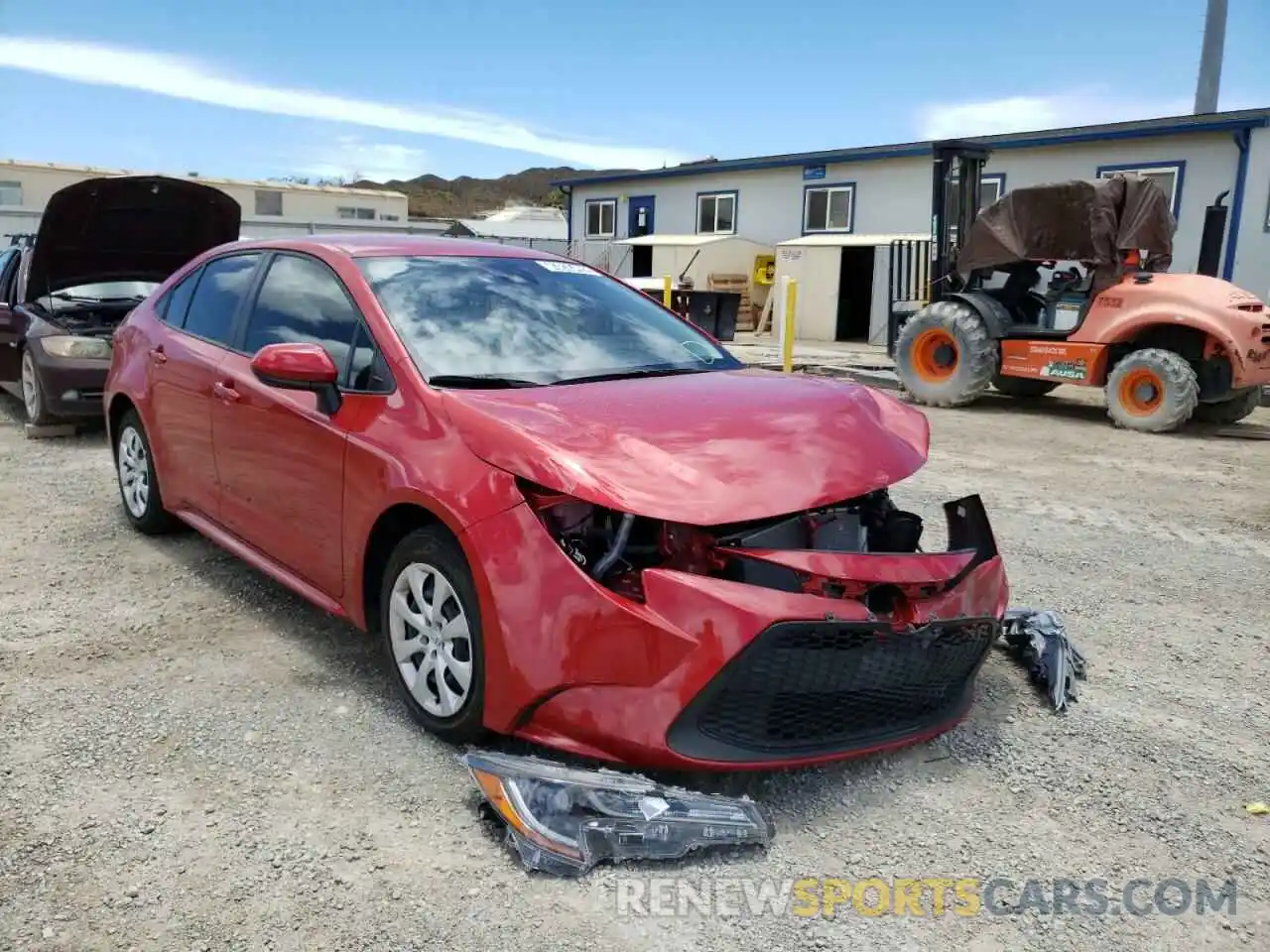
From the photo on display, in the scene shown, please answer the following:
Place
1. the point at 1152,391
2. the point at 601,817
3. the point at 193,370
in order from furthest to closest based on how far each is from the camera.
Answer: the point at 1152,391
the point at 193,370
the point at 601,817

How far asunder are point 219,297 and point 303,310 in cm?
91

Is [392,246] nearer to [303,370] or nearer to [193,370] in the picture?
[303,370]

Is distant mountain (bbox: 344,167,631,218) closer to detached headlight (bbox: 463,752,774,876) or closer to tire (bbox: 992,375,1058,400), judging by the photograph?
tire (bbox: 992,375,1058,400)

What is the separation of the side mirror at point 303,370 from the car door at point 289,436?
0.18 feet

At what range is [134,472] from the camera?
5.39 m

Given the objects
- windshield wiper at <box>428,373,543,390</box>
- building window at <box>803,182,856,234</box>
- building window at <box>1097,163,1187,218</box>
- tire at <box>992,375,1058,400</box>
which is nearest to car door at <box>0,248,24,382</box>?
windshield wiper at <box>428,373,543,390</box>

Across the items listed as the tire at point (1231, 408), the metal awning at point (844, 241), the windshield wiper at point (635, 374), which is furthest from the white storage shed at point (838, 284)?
the windshield wiper at point (635, 374)

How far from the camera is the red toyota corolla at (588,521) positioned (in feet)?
8.73

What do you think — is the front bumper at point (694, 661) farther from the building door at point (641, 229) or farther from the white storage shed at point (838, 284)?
the building door at point (641, 229)

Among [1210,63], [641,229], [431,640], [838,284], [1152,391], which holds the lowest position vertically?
[431,640]

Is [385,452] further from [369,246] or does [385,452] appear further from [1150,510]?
[1150,510]

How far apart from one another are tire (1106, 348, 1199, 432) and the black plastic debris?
22.1 ft

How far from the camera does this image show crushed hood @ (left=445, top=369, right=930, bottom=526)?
2699 millimetres

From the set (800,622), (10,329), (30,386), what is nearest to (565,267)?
(800,622)
